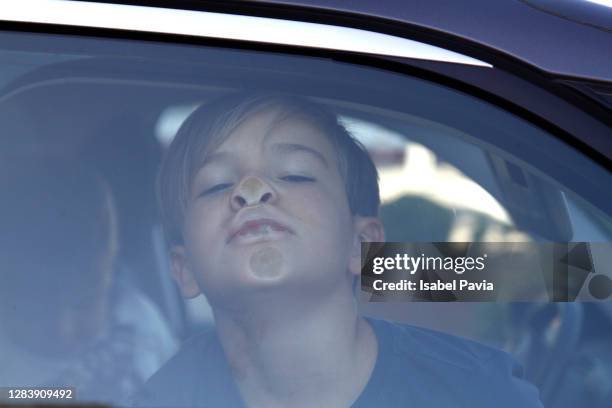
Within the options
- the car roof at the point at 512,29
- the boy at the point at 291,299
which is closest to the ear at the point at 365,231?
the boy at the point at 291,299

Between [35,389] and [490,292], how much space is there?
76 cm

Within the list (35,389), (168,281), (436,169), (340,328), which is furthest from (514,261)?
(35,389)

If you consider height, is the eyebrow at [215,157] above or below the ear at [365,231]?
above

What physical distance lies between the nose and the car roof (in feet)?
0.99

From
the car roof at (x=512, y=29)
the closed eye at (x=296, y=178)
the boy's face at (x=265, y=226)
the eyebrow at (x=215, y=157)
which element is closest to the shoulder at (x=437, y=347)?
the boy's face at (x=265, y=226)

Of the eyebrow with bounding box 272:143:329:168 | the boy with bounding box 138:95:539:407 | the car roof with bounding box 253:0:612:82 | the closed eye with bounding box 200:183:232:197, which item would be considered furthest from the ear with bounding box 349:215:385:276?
the car roof with bounding box 253:0:612:82

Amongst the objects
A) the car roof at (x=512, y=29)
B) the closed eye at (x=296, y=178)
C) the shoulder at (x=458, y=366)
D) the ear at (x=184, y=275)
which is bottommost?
the shoulder at (x=458, y=366)

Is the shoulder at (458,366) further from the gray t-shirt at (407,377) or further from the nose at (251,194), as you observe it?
the nose at (251,194)

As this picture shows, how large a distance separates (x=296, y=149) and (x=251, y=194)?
0.36ft

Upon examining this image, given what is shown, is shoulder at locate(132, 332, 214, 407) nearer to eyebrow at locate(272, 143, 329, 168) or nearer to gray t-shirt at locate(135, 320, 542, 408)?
gray t-shirt at locate(135, 320, 542, 408)

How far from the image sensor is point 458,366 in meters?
1.35

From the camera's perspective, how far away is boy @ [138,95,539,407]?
1323 millimetres

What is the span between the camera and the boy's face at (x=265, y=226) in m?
1.33

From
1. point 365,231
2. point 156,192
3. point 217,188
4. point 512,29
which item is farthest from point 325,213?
point 512,29
